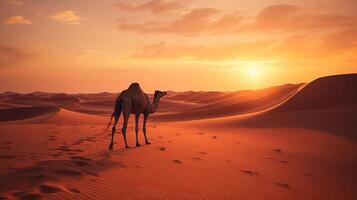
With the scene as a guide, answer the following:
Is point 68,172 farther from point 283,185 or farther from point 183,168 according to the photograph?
point 283,185

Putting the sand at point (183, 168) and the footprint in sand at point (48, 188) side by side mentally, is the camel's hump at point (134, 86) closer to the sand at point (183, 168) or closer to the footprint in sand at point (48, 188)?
the sand at point (183, 168)

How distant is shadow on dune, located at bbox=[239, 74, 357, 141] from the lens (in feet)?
49.8

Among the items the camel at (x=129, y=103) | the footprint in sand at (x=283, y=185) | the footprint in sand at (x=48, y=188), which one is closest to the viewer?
the footprint in sand at (x=48, y=188)

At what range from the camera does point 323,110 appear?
1856 centimetres

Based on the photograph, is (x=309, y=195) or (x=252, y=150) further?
(x=252, y=150)

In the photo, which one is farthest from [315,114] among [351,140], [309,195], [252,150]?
[309,195]

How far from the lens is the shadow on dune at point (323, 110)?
49.8ft

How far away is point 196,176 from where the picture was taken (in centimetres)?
661

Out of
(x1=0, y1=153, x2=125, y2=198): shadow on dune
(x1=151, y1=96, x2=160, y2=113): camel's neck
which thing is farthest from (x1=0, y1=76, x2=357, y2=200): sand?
(x1=151, y1=96, x2=160, y2=113): camel's neck

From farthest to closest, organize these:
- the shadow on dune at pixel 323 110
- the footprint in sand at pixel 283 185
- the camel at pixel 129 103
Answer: the shadow on dune at pixel 323 110, the camel at pixel 129 103, the footprint in sand at pixel 283 185

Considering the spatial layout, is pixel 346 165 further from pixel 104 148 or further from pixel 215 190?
pixel 104 148

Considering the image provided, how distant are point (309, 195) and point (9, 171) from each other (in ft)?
20.9

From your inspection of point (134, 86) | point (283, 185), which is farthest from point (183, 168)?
point (134, 86)

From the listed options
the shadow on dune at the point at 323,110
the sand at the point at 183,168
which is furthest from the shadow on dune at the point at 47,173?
the shadow on dune at the point at 323,110
